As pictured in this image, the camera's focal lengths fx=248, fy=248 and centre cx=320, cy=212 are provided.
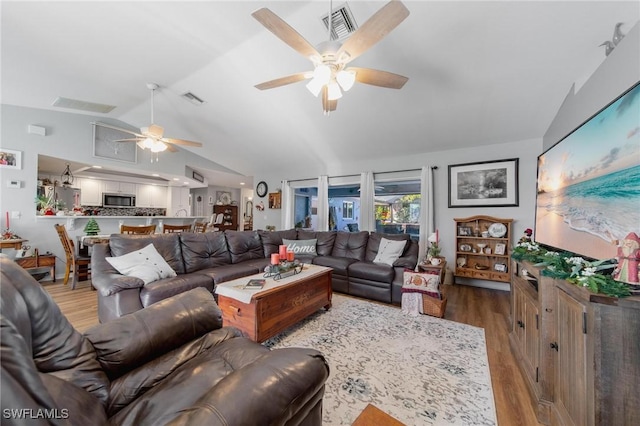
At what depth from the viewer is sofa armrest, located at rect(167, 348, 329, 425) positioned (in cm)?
68

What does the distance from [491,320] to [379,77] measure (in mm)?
2923

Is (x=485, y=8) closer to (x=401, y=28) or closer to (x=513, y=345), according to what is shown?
(x=401, y=28)

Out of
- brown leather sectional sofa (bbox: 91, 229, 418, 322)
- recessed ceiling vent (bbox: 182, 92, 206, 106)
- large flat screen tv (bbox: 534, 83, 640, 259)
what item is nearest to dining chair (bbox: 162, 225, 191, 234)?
brown leather sectional sofa (bbox: 91, 229, 418, 322)

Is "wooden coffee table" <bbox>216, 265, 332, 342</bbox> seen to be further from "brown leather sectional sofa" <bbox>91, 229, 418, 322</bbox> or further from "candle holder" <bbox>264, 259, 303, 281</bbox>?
"brown leather sectional sofa" <bbox>91, 229, 418, 322</bbox>

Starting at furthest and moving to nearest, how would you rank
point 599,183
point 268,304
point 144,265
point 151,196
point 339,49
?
point 151,196, point 144,265, point 268,304, point 339,49, point 599,183

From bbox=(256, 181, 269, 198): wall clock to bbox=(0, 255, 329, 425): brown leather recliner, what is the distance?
565cm

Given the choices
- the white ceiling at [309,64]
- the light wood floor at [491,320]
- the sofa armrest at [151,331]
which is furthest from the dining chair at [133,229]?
the sofa armrest at [151,331]

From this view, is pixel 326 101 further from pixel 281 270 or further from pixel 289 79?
pixel 281 270

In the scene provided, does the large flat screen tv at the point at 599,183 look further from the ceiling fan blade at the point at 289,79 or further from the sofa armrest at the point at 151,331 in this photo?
the sofa armrest at the point at 151,331

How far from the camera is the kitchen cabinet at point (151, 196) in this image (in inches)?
281

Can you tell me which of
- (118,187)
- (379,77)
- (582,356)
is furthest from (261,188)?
(582,356)

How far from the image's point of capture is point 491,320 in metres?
2.88

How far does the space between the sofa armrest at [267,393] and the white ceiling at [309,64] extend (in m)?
2.74

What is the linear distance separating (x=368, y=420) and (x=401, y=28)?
2.97 m
